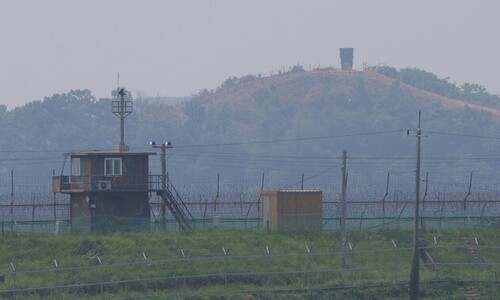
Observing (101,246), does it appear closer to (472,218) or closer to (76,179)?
(76,179)

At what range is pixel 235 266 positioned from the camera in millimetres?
55312

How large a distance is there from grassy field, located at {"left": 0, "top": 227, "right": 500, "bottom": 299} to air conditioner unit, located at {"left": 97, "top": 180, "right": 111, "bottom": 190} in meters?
→ 5.10

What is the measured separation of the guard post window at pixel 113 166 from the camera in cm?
6575

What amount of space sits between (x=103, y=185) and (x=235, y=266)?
38.3 feet

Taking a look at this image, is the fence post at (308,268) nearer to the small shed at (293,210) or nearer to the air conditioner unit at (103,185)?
the small shed at (293,210)

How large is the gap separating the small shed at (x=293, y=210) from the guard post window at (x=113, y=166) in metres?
6.67

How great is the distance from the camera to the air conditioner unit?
64938mm

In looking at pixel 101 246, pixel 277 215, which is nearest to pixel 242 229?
pixel 277 215

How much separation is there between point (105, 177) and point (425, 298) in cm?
1763

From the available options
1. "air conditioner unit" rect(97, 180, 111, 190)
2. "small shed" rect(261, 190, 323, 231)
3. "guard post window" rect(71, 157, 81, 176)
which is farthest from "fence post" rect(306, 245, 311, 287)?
"guard post window" rect(71, 157, 81, 176)

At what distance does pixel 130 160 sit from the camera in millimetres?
66062

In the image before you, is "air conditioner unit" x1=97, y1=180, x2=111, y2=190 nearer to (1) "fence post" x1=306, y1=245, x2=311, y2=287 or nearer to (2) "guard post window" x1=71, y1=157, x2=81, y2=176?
(2) "guard post window" x1=71, y1=157, x2=81, y2=176

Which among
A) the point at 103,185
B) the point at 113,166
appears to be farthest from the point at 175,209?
the point at 103,185

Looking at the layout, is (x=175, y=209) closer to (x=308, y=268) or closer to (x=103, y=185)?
(x=103, y=185)
